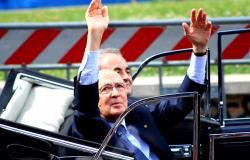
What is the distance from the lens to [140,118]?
13.9 ft

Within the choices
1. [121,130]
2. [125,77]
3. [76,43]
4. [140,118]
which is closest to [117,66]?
[125,77]

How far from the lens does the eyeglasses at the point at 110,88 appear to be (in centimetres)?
418

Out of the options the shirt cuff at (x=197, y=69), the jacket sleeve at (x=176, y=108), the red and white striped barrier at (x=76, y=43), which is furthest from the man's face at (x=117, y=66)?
the red and white striped barrier at (x=76, y=43)

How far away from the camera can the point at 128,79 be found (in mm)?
4504

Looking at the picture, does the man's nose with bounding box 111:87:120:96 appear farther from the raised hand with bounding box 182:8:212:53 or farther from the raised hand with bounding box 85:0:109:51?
the raised hand with bounding box 182:8:212:53

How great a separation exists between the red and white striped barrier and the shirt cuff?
2484mm

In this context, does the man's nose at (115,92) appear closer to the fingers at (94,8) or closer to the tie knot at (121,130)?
the tie knot at (121,130)

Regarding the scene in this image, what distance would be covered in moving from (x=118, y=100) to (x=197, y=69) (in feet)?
1.56

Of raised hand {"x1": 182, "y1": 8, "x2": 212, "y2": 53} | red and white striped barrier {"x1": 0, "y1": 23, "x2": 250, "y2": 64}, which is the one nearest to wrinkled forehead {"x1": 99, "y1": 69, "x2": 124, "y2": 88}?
raised hand {"x1": 182, "y1": 8, "x2": 212, "y2": 53}

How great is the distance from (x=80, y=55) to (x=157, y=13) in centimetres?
805

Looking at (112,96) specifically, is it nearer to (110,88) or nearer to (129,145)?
(110,88)

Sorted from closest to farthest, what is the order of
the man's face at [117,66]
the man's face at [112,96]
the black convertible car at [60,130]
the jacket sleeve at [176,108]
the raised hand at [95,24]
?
the black convertible car at [60,130], the raised hand at [95,24], the man's face at [112,96], the jacket sleeve at [176,108], the man's face at [117,66]

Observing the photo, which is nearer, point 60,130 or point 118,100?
point 118,100

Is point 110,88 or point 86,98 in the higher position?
point 110,88
